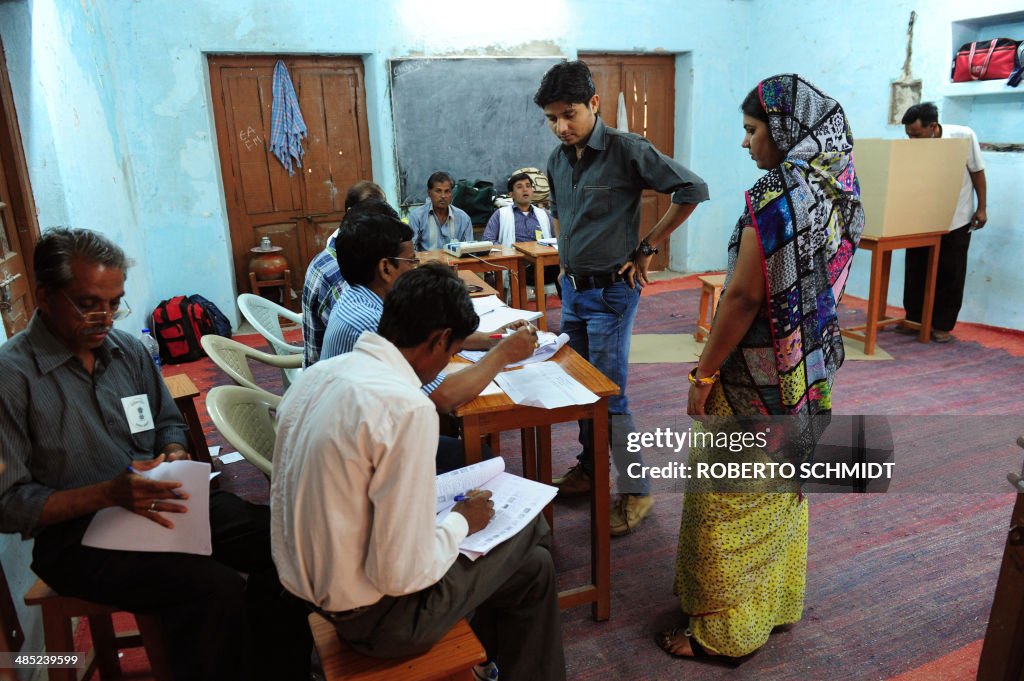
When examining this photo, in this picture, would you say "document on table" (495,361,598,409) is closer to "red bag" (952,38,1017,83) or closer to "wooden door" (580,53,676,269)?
"red bag" (952,38,1017,83)

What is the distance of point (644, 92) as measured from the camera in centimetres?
680

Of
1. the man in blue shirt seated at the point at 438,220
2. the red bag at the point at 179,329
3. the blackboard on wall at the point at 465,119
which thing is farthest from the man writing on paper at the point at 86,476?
the blackboard on wall at the point at 465,119

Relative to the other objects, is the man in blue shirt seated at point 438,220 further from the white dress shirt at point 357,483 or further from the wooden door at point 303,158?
the white dress shirt at point 357,483

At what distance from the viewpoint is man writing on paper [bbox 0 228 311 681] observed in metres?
1.47

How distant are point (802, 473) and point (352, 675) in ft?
4.14

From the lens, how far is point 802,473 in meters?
1.89

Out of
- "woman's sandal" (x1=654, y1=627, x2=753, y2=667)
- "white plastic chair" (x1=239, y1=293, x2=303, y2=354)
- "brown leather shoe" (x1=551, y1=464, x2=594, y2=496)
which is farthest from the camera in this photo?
"white plastic chair" (x1=239, y1=293, x2=303, y2=354)

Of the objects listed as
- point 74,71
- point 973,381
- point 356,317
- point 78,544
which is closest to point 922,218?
point 973,381

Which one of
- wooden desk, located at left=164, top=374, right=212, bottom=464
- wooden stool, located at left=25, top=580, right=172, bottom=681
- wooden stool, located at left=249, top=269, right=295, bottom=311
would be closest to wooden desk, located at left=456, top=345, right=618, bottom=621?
wooden stool, located at left=25, top=580, right=172, bottom=681

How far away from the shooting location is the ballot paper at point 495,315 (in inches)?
92.4

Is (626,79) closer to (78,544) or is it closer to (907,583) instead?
(907,583)

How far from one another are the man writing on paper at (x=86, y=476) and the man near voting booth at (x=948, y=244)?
4.73 meters

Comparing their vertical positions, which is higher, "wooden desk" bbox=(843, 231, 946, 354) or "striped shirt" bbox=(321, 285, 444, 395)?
"striped shirt" bbox=(321, 285, 444, 395)

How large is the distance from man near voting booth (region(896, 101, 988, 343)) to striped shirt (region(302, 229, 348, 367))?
3.98 m
